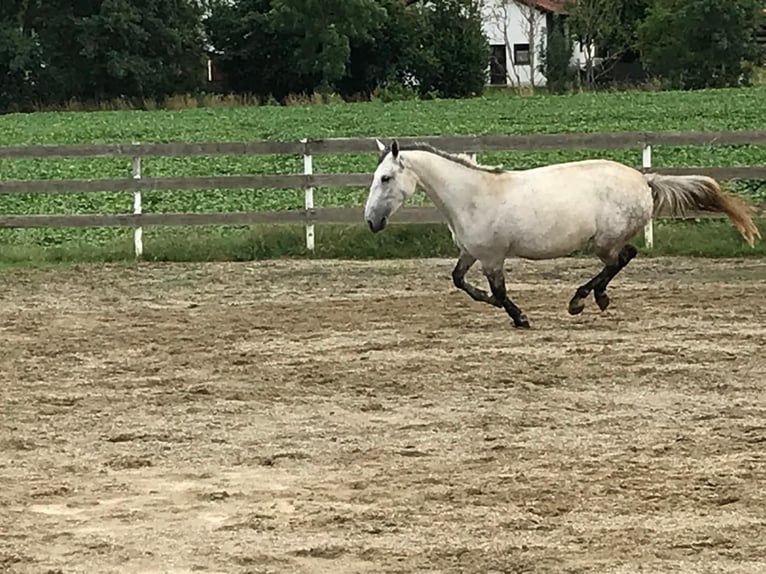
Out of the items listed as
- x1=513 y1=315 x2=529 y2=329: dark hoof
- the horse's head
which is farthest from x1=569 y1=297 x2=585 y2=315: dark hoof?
the horse's head

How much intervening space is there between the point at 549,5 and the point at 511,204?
63.1m

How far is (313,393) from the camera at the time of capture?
7379mm

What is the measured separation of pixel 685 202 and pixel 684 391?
9.98ft

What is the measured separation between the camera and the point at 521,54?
71438 millimetres

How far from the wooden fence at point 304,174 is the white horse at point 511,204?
12.0ft

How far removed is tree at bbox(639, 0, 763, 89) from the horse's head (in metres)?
49.5

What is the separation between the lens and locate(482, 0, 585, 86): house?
6775cm

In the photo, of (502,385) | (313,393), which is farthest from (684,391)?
(313,393)

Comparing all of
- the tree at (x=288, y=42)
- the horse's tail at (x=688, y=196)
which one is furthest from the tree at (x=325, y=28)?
the horse's tail at (x=688, y=196)

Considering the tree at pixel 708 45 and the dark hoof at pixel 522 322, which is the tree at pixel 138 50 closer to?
the tree at pixel 708 45

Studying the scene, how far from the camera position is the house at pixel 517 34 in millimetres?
67750

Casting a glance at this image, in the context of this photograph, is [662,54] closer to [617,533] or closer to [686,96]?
[686,96]

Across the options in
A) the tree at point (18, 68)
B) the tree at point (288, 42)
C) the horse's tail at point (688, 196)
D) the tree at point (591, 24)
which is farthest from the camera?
the tree at point (591, 24)

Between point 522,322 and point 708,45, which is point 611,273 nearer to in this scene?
point 522,322
